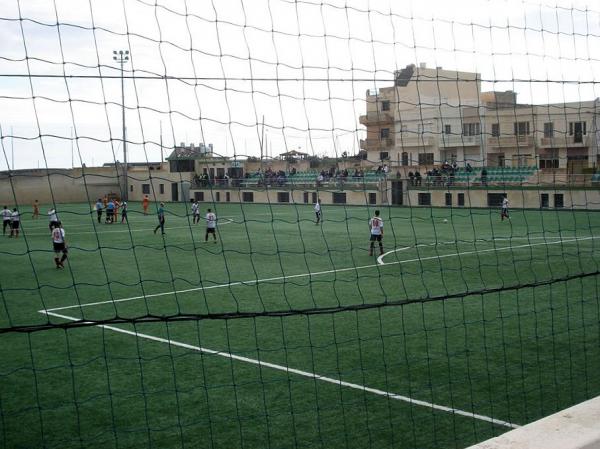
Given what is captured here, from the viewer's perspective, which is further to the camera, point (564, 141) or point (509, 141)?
point (509, 141)

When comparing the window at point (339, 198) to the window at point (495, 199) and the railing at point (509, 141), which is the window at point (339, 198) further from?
the railing at point (509, 141)

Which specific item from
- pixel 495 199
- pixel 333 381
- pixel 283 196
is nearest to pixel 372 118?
pixel 283 196

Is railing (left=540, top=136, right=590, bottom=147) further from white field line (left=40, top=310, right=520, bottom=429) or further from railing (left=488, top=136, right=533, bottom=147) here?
white field line (left=40, top=310, right=520, bottom=429)

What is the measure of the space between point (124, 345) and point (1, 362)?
169 cm

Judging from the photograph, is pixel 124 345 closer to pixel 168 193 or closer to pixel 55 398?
pixel 55 398

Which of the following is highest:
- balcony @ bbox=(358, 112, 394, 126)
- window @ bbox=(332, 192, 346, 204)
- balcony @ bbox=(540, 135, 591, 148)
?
balcony @ bbox=(358, 112, 394, 126)

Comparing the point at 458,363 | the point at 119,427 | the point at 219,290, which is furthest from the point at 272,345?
the point at 219,290

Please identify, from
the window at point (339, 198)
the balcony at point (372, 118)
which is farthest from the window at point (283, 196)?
the balcony at point (372, 118)

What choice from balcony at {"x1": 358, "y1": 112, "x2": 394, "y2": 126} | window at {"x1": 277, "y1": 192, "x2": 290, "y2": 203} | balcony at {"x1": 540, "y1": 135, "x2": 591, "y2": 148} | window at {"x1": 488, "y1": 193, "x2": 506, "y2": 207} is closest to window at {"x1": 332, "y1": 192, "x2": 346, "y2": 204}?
window at {"x1": 277, "y1": 192, "x2": 290, "y2": 203}

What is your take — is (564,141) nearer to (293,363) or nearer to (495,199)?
(495,199)

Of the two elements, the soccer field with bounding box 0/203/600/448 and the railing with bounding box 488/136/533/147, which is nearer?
the soccer field with bounding box 0/203/600/448

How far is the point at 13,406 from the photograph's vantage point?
7.56 meters

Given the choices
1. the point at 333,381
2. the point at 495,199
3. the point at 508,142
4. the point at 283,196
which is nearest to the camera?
the point at 333,381

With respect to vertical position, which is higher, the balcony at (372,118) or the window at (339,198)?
the balcony at (372,118)
